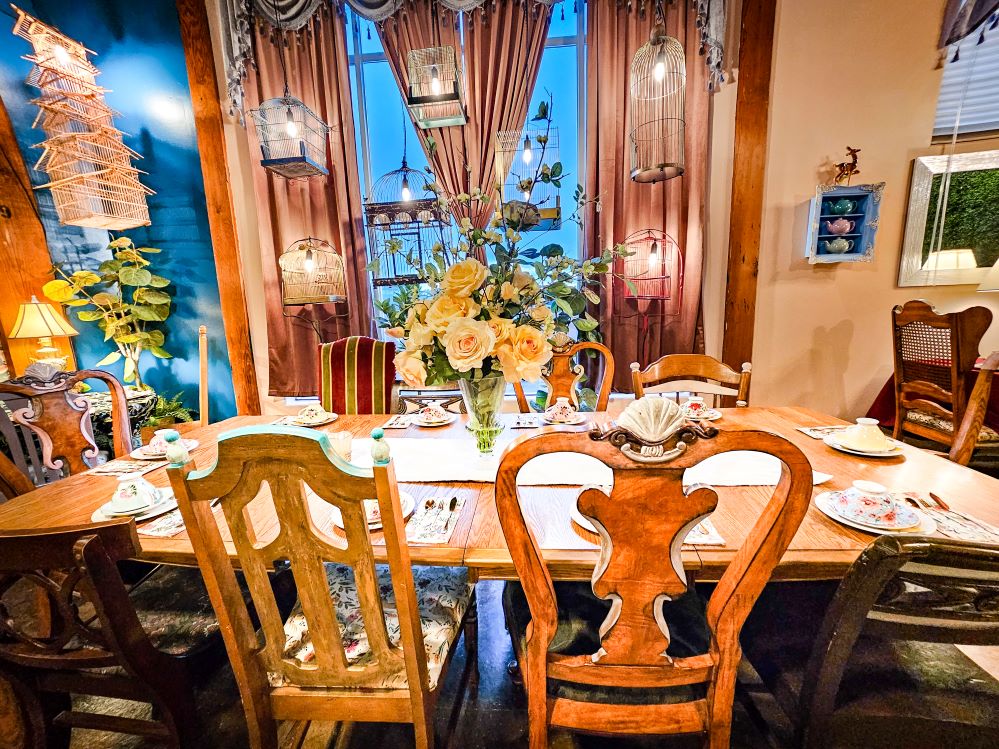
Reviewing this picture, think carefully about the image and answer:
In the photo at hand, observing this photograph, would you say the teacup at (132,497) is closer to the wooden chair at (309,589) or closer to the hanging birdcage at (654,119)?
the wooden chair at (309,589)

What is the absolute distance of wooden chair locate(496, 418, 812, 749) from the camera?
0.58 metres

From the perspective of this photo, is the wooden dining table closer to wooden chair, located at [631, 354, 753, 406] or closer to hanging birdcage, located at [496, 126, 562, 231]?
wooden chair, located at [631, 354, 753, 406]

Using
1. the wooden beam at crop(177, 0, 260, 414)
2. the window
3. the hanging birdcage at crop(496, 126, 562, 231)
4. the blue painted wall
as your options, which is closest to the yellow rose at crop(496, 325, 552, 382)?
the hanging birdcage at crop(496, 126, 562, 231)

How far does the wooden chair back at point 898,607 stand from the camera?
0.53 metres

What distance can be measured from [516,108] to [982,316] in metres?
2.80

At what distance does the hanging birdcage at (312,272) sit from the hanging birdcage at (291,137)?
478mm

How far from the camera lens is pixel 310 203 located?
111 inches

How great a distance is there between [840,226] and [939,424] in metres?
1.30

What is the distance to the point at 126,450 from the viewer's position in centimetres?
162

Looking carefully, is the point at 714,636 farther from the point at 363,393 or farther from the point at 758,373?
the point at 758,373

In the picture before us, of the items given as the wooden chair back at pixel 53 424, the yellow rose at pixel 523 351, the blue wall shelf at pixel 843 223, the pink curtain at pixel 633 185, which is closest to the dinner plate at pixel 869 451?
the yellow rose at pixel 523 351

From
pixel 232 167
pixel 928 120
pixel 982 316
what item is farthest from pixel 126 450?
pixel 928 120

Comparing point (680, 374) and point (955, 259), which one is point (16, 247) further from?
point (955, 259)

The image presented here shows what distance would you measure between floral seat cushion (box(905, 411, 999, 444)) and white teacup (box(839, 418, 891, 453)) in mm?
1335
